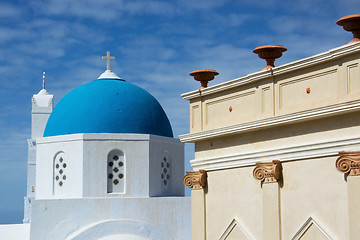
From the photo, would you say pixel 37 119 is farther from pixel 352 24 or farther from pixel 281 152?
pixel 352 24

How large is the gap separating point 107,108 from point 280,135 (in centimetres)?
796

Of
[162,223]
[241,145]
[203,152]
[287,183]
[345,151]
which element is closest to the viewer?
[345,151]

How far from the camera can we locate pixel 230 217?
30.7 feet

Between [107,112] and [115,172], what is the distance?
1.54 meters

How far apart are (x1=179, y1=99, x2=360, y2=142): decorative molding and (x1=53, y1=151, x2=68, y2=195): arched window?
6152 mm

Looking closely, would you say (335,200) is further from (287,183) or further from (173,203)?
(173,203)

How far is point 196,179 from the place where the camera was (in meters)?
10.0

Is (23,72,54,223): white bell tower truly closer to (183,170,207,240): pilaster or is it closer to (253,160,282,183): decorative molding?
(183,170,207,240): pilaster

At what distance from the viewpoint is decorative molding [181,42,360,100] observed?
24.2ft

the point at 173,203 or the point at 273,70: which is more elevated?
the point at 273,70

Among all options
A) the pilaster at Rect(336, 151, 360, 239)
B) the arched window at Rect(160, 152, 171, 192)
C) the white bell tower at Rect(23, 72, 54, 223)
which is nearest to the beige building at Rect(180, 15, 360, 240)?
the pilaster at Rect(336, 151, 360, 239)

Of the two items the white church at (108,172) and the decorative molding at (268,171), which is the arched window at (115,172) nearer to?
the white church at (108,172)

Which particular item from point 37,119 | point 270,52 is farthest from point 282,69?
point 37,119

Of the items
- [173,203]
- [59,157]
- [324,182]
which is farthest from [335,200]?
[59,157]
